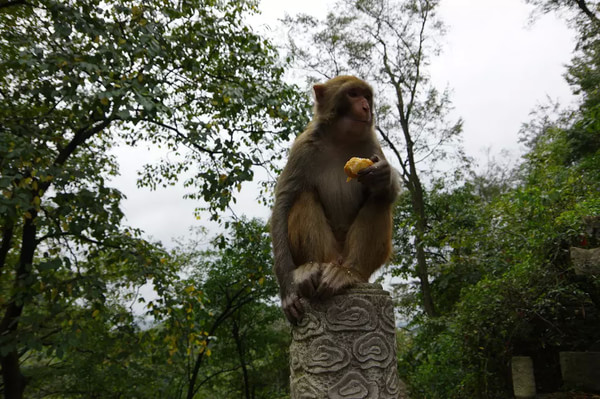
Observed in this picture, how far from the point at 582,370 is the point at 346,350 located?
13.2ft

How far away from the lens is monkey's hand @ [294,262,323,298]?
2.69 meters

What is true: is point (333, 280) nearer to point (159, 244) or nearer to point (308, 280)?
point (308, 280)

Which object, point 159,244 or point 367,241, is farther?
point 159,244

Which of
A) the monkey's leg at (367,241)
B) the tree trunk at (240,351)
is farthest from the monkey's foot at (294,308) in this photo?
the tree trunk at (240,351)

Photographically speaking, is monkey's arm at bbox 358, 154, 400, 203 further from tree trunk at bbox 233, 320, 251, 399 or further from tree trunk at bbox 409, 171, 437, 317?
tree trunk at bbox 233, 320, 251, 399

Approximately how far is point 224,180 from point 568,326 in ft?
15.3

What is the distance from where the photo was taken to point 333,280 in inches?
105

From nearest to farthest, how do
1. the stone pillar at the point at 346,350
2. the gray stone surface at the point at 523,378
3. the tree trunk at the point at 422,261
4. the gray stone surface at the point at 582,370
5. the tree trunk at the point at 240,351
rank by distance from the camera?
the stone pillar at the point at 346,350, the gray stone surface at the point at 582,370, the gray stone surface at the point at 523,378, the tree trunk at the point at 422,261, the tree trunk at the point at 240,351

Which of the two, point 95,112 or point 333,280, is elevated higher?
point 95,112

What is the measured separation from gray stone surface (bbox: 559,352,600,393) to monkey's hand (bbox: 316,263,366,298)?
3993 mm

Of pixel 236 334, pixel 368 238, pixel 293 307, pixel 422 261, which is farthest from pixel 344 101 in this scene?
pixel 236 334

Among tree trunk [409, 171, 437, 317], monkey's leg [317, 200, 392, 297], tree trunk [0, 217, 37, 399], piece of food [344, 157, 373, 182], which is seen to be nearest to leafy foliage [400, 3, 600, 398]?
monkey's leg [317, 200, 392, 297]

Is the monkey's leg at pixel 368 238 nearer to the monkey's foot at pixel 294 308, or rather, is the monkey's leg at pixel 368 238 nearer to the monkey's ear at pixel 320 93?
the monkey's foot at pixel 294 308

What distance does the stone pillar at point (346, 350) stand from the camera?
2.59 meters
